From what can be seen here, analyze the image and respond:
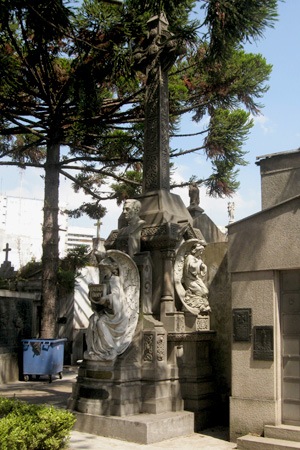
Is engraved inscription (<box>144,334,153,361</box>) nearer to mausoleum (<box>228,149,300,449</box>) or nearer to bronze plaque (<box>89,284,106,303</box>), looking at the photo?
bronze plaque (<box>89,284,106,303</box>)

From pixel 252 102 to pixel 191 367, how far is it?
11.7 meters

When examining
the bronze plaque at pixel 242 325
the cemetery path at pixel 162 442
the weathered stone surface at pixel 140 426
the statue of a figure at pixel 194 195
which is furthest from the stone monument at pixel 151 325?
the statue of a figure at pixel 194 195

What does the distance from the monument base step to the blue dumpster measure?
6854 mm

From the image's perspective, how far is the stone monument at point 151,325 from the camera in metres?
7.78

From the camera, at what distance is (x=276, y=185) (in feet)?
40.4

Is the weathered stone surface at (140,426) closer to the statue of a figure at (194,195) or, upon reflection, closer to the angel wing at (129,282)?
the angel wing at (129,282)

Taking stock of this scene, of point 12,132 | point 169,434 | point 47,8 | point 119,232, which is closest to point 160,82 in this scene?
point 47,8

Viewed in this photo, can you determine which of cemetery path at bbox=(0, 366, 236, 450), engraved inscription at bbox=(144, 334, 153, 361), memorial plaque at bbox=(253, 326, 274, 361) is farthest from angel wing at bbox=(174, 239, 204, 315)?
cemetery path at bbox=(0, 366, 236, 450)

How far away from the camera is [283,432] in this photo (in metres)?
Result: 6.91

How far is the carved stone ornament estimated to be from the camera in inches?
352

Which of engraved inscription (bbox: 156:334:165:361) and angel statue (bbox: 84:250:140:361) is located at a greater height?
angel statue (bbox: 84:250:140:361)

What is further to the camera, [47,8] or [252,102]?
[252,102]

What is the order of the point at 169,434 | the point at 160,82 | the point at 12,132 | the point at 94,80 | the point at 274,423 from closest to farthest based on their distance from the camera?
the point at 274,423 → the point at 169,434 → the point at 160,82 → the point at 94,80 → the point at 12,132

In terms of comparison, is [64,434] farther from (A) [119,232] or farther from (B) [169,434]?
(A) [119,232]
